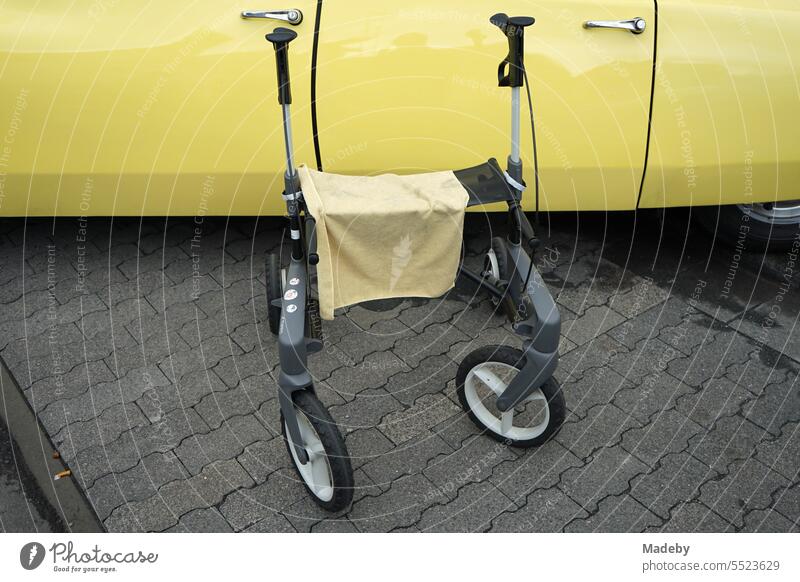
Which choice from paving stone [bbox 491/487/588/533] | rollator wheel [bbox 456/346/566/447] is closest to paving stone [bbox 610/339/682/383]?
rollator wheel [bbox 456/346/566/447]

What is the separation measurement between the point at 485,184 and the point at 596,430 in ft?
3.53

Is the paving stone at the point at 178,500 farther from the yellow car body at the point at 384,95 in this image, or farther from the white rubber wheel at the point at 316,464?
the yellow car body at the point at 384,95

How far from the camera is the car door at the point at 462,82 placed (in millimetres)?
3824

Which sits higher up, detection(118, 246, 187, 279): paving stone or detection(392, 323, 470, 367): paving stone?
detection(118, 246, 187, 279): paving stone

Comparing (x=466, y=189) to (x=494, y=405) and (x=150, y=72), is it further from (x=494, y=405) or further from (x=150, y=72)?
(x=150, y=72)

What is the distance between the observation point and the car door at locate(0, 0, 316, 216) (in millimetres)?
3809

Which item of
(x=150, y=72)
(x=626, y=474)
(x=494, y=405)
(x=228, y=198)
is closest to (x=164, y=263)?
(x=228, y=198)

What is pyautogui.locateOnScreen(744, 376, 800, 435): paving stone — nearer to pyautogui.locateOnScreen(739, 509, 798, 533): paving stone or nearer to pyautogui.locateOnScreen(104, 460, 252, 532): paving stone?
pyautogui.locateOnScreen(739, 509, 798, 533): paving stone

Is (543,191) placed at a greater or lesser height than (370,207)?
lesser

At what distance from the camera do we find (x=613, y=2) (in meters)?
3.85

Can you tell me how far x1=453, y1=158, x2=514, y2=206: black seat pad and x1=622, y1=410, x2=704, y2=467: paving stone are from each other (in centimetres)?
109

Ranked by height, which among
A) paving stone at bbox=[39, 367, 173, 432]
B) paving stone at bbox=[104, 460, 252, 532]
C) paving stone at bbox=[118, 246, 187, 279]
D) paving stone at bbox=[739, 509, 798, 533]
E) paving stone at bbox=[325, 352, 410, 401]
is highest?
paving stone at bbox=[118, 246, 187, 279]

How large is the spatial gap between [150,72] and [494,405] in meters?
2.04

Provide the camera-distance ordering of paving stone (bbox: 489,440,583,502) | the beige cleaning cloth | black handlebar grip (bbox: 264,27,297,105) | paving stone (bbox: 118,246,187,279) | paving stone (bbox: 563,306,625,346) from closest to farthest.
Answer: black handlebar grip (bbox: 264,27,297,105)
the beige cleaning cloth
paving stone (bbox: 489,440,583,502)
paving stone (bbox: 563,306,625,346)
paving stone (bbox: 118,246,187,279)
